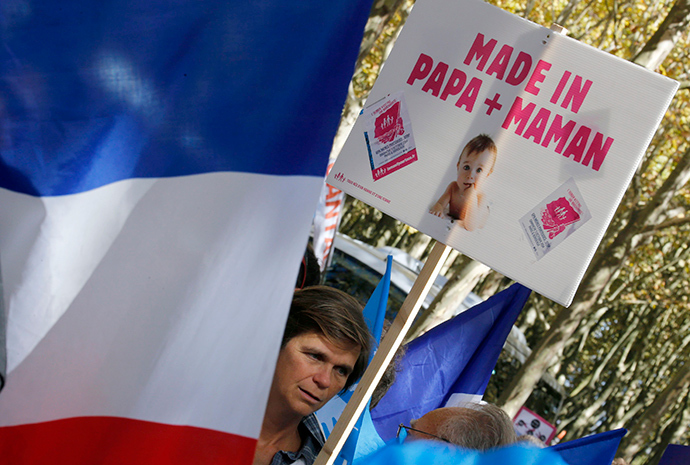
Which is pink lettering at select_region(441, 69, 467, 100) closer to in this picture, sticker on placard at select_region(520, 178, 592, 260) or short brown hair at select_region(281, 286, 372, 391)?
sticker on placard at select_region(520, 178, 592, 260)

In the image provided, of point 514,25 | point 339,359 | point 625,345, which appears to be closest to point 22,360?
point 339,359

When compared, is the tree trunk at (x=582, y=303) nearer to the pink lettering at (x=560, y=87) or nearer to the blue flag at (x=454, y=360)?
the blue flag at (x=454, y=360)

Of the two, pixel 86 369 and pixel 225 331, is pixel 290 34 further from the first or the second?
pixel 86 369

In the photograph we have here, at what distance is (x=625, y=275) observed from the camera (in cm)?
1475

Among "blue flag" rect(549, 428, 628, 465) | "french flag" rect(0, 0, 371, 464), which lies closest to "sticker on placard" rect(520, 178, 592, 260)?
"french flag" rect(0, 0, 371, 464)

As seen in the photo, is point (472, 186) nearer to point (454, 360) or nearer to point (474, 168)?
point (474, 168)

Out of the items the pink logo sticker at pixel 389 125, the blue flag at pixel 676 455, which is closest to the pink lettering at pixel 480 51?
the pink logo sticker at pixel 389 125

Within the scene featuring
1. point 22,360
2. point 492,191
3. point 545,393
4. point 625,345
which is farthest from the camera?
point 625,345

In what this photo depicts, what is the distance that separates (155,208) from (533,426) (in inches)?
194

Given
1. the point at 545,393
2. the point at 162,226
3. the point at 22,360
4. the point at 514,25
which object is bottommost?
the point at 545,393

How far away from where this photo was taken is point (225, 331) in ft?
4.92

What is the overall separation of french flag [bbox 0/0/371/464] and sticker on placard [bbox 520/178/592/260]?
2.01 feet

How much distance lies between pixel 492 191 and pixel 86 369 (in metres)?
1.09

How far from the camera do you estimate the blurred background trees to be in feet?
20.9
